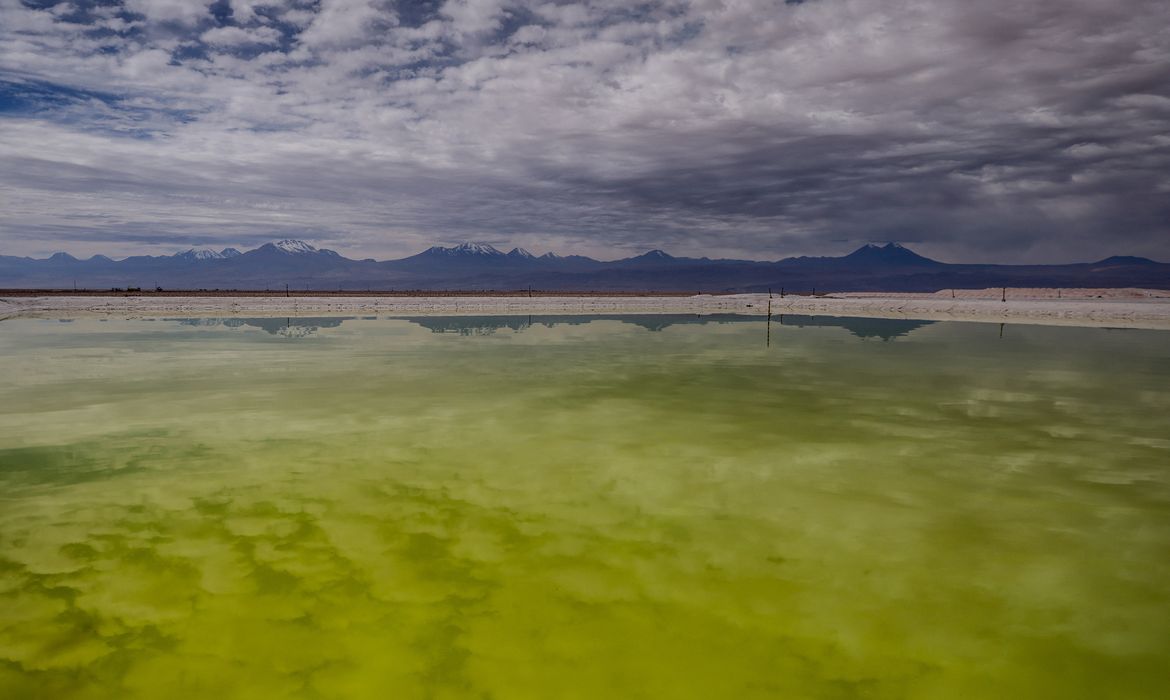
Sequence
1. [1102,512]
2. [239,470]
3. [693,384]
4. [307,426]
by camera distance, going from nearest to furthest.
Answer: [1102,512] < [239,470] < [307,426] < [693,384]

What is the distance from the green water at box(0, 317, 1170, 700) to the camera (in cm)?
504

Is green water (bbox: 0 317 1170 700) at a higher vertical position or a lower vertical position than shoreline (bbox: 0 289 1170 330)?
lower

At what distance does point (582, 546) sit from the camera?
7191mm

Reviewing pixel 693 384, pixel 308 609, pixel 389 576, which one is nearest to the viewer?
pixel 308 609

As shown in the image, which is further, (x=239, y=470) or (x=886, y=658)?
(x=239, y=470)

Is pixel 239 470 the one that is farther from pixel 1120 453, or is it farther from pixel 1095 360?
pixel 1095 360

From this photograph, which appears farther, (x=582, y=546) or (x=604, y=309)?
(x=604, y=309)

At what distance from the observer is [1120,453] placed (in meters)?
11.1

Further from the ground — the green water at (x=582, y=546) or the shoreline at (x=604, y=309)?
the shoreline at (x=604, y=309)

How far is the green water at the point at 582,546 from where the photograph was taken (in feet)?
16.5

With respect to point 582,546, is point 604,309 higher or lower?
higher

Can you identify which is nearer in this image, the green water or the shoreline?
the green water

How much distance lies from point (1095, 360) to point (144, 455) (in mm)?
29489

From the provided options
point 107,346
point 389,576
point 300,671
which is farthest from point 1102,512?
point 107,346
